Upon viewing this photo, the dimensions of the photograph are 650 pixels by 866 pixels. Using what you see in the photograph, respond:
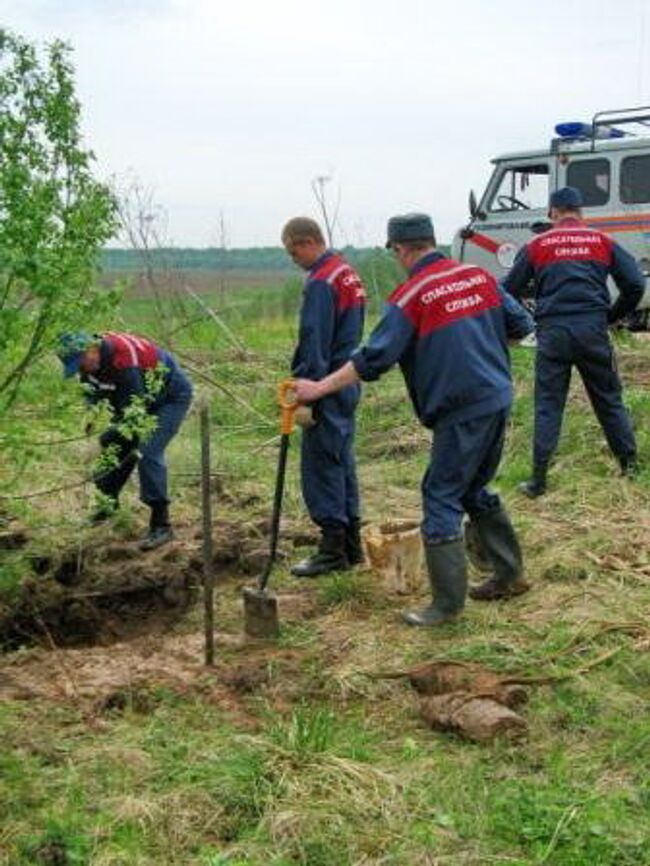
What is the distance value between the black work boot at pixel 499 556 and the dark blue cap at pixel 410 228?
1.38 m

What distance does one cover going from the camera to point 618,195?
13352mm

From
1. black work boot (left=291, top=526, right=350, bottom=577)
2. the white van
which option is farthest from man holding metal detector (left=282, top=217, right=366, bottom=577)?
the white van

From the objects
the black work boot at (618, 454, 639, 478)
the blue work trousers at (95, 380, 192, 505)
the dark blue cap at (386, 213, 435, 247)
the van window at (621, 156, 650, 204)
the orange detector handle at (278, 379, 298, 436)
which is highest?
the van window at (621, 156, 650, 204)

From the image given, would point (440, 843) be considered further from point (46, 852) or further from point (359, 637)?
point (359, 637)

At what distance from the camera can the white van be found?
1322 centimetres

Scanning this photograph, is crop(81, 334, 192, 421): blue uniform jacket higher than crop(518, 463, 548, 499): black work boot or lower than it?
higher

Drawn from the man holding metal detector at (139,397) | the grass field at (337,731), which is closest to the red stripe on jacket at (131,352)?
the man holding metal detector at (139,397)

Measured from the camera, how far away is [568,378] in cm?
738

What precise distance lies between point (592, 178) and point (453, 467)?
365 inches

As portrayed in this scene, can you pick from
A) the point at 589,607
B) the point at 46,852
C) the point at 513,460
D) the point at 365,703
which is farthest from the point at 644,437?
the point at 46,852

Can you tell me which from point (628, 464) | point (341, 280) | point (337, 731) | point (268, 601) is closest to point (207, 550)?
point (268, 601)

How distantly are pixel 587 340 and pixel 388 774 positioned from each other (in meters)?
4.12

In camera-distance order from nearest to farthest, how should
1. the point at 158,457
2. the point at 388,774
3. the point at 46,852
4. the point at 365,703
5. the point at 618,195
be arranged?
the point at 46,852
the point at 388,774
the point at 365,703
the point at 158,457
the point at 618,195

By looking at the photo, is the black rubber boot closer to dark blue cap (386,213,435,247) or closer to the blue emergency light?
dark blue cap (386,213,435,247)
